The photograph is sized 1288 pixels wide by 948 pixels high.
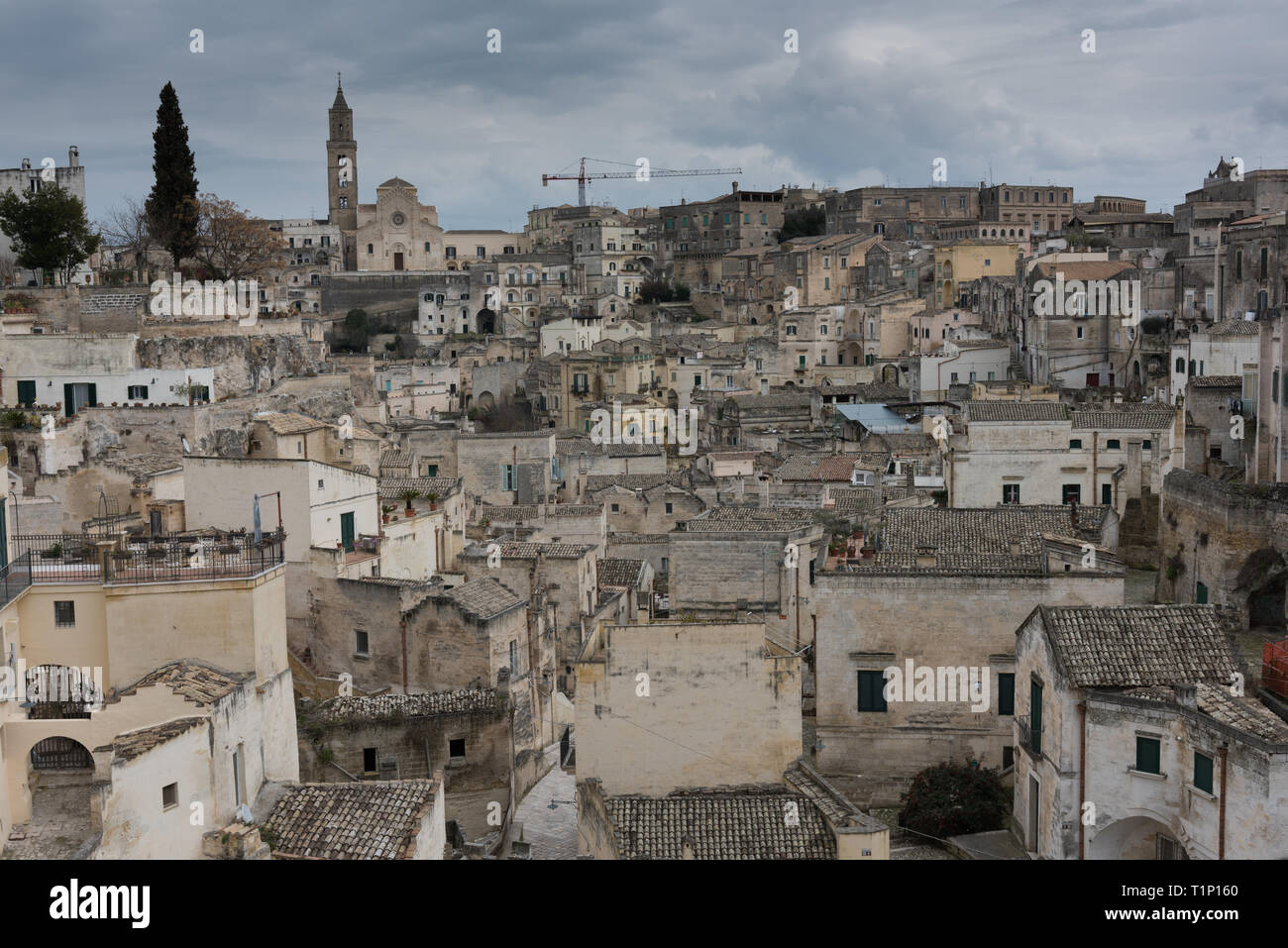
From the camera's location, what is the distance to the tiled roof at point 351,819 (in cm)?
1077

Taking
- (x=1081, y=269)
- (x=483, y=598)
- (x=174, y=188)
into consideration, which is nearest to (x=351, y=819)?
(x=483, y=598)

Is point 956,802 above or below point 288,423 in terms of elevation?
below

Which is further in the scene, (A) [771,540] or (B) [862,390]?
(B) [862,390]

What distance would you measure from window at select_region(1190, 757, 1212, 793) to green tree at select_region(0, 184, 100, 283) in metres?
28.2

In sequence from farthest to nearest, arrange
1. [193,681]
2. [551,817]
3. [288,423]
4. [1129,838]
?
[288,423] → [551,817] → [1129,838] → [193,681]

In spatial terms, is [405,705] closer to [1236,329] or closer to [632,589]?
[632,589]

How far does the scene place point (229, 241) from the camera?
34.8 m

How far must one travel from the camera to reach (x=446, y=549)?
2117 cm

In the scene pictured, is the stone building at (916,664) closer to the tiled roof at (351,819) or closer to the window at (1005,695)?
the window at (1005,695)

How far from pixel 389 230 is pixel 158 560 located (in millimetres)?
61704
